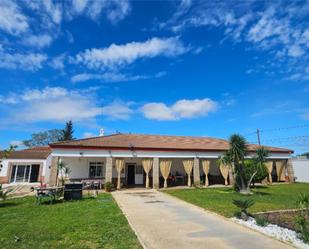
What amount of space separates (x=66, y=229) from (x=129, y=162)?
1670 centimetres

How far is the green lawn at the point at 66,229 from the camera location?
6.03 meters

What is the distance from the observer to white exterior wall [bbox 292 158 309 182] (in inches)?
1118

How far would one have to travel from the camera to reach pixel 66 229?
24.0 ft

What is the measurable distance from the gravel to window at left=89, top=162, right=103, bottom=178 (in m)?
18.1

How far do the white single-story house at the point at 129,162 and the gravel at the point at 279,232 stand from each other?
44.8ft

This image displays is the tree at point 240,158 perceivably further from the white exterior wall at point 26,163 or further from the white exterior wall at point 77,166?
the white exterior wall at point 26,163

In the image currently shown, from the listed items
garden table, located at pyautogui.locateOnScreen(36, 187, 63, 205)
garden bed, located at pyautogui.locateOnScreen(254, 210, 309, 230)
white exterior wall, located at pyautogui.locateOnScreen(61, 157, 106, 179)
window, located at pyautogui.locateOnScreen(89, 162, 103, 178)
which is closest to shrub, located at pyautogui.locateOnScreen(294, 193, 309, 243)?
garden bed, located at pyautogui.locateOnScreen(254, 210, 309, 230)

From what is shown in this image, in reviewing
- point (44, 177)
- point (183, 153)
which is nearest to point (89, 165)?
point (44, 177)

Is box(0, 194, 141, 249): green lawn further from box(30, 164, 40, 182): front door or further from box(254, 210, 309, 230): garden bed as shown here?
box(30, 164, 40, 182): front door

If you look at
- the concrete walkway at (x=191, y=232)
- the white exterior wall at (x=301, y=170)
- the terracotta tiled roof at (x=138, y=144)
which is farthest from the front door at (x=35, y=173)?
the white exterior wall at (x=301, y=170)

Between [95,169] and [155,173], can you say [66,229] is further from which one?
[95,169]

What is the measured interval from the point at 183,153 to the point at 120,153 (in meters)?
6.45

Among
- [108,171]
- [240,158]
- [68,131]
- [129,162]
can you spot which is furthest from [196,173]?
[68,131]

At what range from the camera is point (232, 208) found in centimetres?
1072
